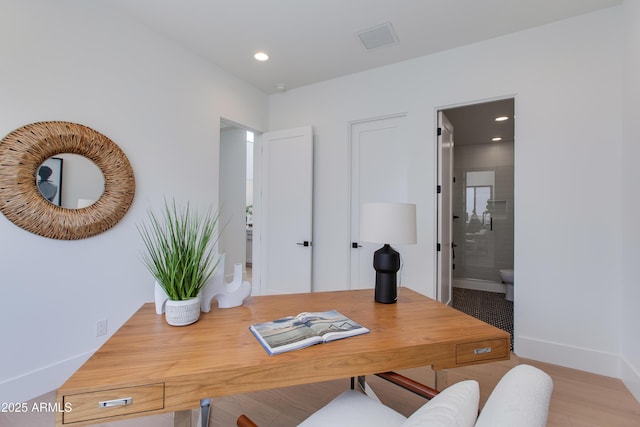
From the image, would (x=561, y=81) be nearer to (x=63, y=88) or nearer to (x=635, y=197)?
(x=635, y=197)

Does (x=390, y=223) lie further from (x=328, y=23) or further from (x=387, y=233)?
(x=328, y=23)

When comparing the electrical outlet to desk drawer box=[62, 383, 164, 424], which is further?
the electrical outlet

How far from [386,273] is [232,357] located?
36.4 inches

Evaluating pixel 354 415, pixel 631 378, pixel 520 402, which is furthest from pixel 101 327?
pixel 631 378

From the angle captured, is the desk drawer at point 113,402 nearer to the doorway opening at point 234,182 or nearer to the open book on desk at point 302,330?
the open book on desk at point 302,330

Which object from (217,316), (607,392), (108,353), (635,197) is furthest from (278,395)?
(635,197)

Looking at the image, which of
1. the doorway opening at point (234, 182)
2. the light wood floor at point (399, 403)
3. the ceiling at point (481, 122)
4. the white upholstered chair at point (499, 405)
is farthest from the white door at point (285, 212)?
the white upholstered chair at point (499, 405)

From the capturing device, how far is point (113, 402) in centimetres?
84

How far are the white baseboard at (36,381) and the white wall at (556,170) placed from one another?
2880 mm

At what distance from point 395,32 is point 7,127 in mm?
2877

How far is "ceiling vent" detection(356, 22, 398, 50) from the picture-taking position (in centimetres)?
254

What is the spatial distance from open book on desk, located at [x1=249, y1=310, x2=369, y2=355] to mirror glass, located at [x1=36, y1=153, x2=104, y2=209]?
1777mm

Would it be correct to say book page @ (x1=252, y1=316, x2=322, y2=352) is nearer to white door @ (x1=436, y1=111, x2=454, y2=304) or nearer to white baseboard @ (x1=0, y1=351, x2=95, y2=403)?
white baseboard @ (x1=0, y1=351, x2=95, y2=403)

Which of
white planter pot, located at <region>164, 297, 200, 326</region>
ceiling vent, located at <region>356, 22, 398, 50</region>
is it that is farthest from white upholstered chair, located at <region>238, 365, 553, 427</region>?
ceiling vent, located at <region>356, 22, 398, 50</region>
